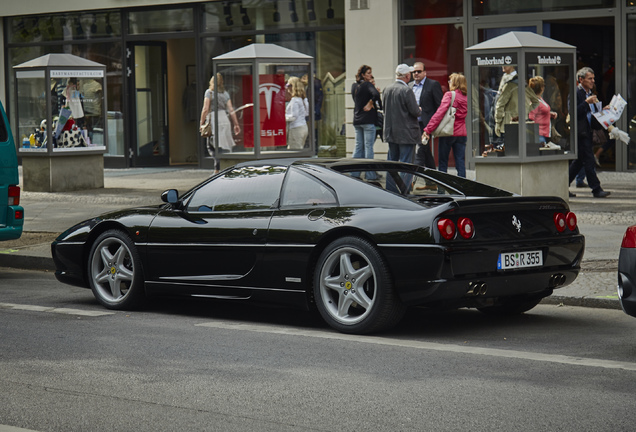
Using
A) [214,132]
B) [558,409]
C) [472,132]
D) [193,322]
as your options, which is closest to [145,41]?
[214,132]

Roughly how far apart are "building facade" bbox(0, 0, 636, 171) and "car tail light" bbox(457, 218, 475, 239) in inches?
326

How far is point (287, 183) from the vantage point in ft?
26.2

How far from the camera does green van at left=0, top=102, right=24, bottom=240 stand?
11.1m

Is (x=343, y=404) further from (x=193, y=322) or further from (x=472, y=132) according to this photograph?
(x=472, y=132)

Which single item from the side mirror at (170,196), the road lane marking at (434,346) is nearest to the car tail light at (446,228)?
the road lane marking at (434,346)

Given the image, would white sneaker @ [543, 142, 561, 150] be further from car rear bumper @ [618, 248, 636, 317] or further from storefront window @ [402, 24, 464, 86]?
car rear bumper @ [618, 248, 636, 317]

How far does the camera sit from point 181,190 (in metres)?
18.8

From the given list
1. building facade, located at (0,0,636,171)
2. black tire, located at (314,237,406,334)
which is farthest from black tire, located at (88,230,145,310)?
building facade, located at (0,0,636,171)

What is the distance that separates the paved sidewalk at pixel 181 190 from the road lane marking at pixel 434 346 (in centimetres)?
205

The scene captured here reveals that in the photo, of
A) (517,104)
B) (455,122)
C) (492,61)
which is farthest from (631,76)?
(492,61)

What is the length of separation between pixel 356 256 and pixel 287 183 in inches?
36.7

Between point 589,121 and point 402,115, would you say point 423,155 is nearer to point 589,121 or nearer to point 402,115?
point 402,115

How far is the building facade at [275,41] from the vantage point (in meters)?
20.1

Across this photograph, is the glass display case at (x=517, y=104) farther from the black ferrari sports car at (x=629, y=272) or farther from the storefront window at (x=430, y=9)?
the black ferrari sports car at (x=629, y=272)
